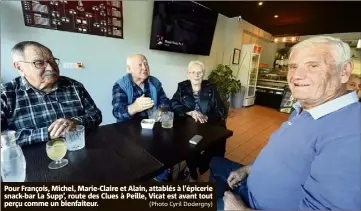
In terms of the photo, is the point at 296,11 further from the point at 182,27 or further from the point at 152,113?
the point at 152,113

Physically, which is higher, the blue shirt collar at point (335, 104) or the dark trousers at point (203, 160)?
the blue shirt collar at point (335, 104)

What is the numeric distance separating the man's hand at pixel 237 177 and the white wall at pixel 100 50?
1.08 metres

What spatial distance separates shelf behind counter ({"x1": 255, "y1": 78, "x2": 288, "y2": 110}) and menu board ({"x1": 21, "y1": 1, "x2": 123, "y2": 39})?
3325mm

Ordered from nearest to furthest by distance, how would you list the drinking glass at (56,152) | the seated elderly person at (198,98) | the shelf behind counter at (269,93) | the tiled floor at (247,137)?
1. the drinking glass at (56,152)
2. the seated elderly person at (198,98)
3. the tiled floor at (247,137)
4. the shelf behind counter at (269,93)

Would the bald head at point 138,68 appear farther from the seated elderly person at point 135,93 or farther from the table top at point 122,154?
the table top at point 122,154

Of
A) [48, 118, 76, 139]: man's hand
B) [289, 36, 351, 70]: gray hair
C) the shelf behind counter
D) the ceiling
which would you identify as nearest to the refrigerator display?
the shelf behind counter

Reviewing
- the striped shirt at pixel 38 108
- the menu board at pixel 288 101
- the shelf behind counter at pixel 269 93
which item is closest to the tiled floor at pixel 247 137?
the menu board at pixel 288 101

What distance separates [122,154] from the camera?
0.61 meters

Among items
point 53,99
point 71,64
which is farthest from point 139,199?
point 71,64

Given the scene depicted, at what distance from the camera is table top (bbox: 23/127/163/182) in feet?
1.57

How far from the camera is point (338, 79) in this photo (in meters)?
0.49

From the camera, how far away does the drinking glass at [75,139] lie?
2.00 feet

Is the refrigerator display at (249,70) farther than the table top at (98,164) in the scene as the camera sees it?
Yes

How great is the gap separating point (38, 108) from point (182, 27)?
165cm
